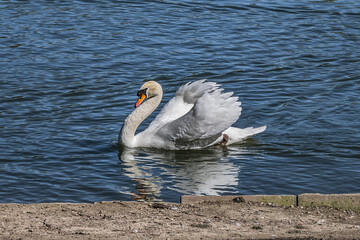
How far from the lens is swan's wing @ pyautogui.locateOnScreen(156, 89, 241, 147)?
11.9m

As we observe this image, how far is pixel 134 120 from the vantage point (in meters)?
12.7

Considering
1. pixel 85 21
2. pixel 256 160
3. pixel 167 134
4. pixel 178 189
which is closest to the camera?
pixel 178 189

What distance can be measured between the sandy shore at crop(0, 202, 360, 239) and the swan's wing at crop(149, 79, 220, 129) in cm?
444

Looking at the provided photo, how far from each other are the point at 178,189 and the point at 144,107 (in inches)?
129

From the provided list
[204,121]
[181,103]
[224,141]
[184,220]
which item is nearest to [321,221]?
[184,220]

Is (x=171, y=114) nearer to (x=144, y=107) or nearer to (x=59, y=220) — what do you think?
(x=144, y=107)

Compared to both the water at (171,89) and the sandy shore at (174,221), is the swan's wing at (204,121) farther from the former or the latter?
the sandy shore at (174,221)

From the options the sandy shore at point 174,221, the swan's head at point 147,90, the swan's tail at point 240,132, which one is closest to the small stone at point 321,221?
the sandy shore at point 174,221

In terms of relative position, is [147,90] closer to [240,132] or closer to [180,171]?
[240,132]

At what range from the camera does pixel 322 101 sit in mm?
14078

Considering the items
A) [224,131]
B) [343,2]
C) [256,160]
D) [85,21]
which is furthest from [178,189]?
[343,2]

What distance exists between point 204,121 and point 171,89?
3.25 m

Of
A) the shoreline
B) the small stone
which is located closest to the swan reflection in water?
the shoreline

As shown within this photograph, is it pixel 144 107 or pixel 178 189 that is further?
pixel 144 107
